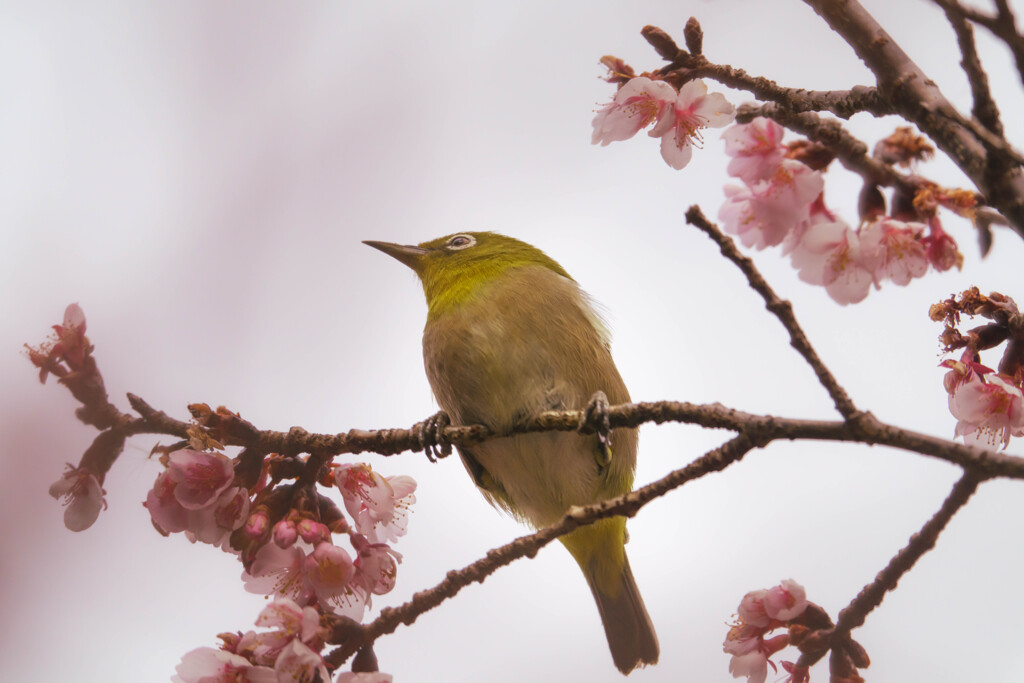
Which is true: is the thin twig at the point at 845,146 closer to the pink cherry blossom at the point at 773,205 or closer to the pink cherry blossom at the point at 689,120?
the pink cherry blossom at the point at 773,205

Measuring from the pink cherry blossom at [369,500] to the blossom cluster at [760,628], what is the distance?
85cm

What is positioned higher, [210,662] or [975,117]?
[975,117]

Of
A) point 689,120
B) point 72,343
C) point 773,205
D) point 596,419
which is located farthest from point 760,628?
point 72,343

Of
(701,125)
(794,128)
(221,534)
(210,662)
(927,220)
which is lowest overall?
(210,662)

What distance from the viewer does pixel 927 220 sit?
1.50 metres

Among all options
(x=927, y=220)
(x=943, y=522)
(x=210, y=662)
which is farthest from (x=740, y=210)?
(x=210, y=662)

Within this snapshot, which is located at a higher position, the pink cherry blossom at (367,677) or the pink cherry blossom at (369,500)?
the pink cherry blossom at (369,500)

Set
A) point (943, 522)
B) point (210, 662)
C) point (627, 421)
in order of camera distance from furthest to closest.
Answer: point (627, 421), point (210, 662), point (943, 522)

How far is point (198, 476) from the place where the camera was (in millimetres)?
1870

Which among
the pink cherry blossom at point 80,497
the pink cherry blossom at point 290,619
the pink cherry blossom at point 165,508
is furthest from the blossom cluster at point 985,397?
the pink cherry blossom at point 80,497

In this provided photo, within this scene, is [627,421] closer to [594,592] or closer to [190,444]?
[190,444]

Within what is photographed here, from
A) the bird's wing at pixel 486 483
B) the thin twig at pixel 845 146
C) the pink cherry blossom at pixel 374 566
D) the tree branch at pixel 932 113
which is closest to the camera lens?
the tree branch at pixel 932 113

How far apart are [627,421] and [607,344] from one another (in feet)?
5.01

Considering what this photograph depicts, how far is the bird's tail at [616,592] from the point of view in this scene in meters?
3.14
